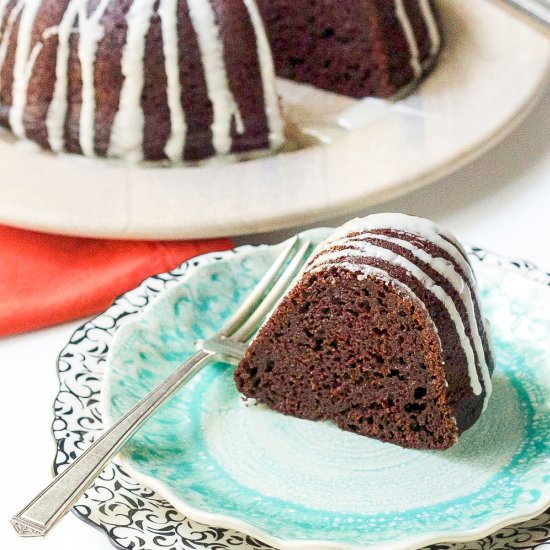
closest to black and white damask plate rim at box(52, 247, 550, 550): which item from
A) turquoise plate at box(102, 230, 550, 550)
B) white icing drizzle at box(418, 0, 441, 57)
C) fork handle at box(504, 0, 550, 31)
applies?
turquoise plate at box(102, 230, 550, 550)

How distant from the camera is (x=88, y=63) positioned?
160 centimetres

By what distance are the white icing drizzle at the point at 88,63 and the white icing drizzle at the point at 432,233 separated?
27.0 inches

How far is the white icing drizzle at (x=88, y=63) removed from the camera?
5.20 ft

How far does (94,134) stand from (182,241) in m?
0.29

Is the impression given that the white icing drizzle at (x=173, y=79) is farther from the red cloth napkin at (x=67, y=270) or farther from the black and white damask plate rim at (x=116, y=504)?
the black and white damask plate rim at (x=116, y=504)

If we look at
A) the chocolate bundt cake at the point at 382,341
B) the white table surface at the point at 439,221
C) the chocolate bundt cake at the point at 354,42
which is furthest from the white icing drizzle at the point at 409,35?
the chocolate bundt cake at the point at 382,341

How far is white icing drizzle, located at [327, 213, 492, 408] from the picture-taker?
1.07 meters

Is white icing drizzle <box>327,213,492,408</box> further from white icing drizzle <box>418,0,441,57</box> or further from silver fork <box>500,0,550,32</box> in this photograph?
white icing drizzle <box>418,0,441,57</box>

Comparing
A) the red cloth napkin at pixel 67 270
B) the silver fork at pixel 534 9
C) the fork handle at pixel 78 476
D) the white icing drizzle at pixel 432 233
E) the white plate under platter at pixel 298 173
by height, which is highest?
the silver fork at pixel 534 9

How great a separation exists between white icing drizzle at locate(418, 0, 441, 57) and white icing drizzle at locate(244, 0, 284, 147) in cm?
40

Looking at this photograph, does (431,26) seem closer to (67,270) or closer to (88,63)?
(88,63)

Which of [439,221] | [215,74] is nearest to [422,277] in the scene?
[439,221]

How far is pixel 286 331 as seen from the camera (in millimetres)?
1109

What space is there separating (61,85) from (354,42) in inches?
23.7
